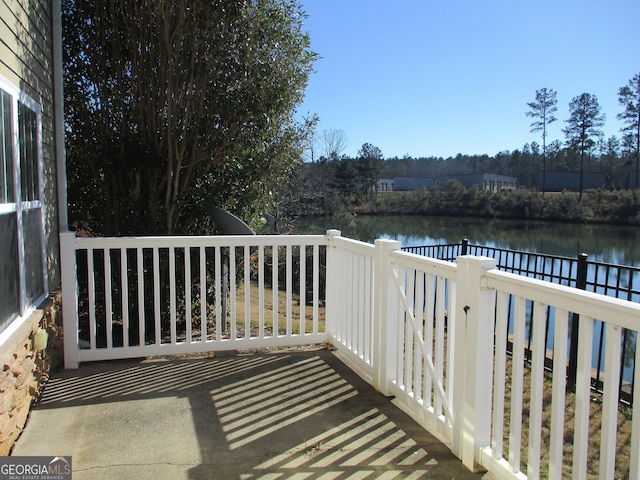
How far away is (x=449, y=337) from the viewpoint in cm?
221

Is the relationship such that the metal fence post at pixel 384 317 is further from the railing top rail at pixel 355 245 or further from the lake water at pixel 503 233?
the lake water at pixel 503 233

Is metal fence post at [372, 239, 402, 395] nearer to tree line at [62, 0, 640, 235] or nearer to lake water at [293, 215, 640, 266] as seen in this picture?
tree line at [62, 0, 640, 235]

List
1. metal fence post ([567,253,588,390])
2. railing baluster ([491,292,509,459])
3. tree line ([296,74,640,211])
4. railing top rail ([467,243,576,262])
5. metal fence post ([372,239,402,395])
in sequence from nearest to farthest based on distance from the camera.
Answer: railing baluster ([491,292,509,459]), metal fence post ([372,239,402,395]), metal fence post ([567,253,588,390]), railing top rail ([467,243,576,262]), tree line ([296,74,640,211])

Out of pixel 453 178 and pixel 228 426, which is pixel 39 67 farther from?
pixel 453 178

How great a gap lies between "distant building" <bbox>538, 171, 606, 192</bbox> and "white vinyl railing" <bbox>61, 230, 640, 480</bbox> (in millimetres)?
18392

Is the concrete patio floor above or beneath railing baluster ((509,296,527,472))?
beneath

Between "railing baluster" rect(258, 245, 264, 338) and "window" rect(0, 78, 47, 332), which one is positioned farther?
"railing baluster" rect(258, 245, 264, 338)

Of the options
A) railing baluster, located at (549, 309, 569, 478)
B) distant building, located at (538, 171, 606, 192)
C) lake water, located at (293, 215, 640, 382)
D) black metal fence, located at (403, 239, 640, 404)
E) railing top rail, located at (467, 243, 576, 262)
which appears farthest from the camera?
distant building, located at (538, 171, 606, 192)

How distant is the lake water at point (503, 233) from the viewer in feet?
42.2

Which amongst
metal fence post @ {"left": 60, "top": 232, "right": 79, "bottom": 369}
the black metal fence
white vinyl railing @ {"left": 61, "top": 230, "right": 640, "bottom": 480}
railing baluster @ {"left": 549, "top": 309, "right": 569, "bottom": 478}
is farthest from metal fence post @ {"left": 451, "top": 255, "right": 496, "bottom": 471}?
metal fence post @ {"left": 60, "top": 232, "right": 79, "bottom": 369}

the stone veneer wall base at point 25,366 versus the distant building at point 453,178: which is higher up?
the distant building at point 453,178

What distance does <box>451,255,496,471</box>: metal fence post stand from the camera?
77.9 inches

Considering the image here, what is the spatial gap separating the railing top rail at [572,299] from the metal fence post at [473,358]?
75 millimetres

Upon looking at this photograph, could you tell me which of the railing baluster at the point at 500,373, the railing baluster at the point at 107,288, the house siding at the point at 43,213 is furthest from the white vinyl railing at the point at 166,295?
the railing baluster at the point at 500,373
